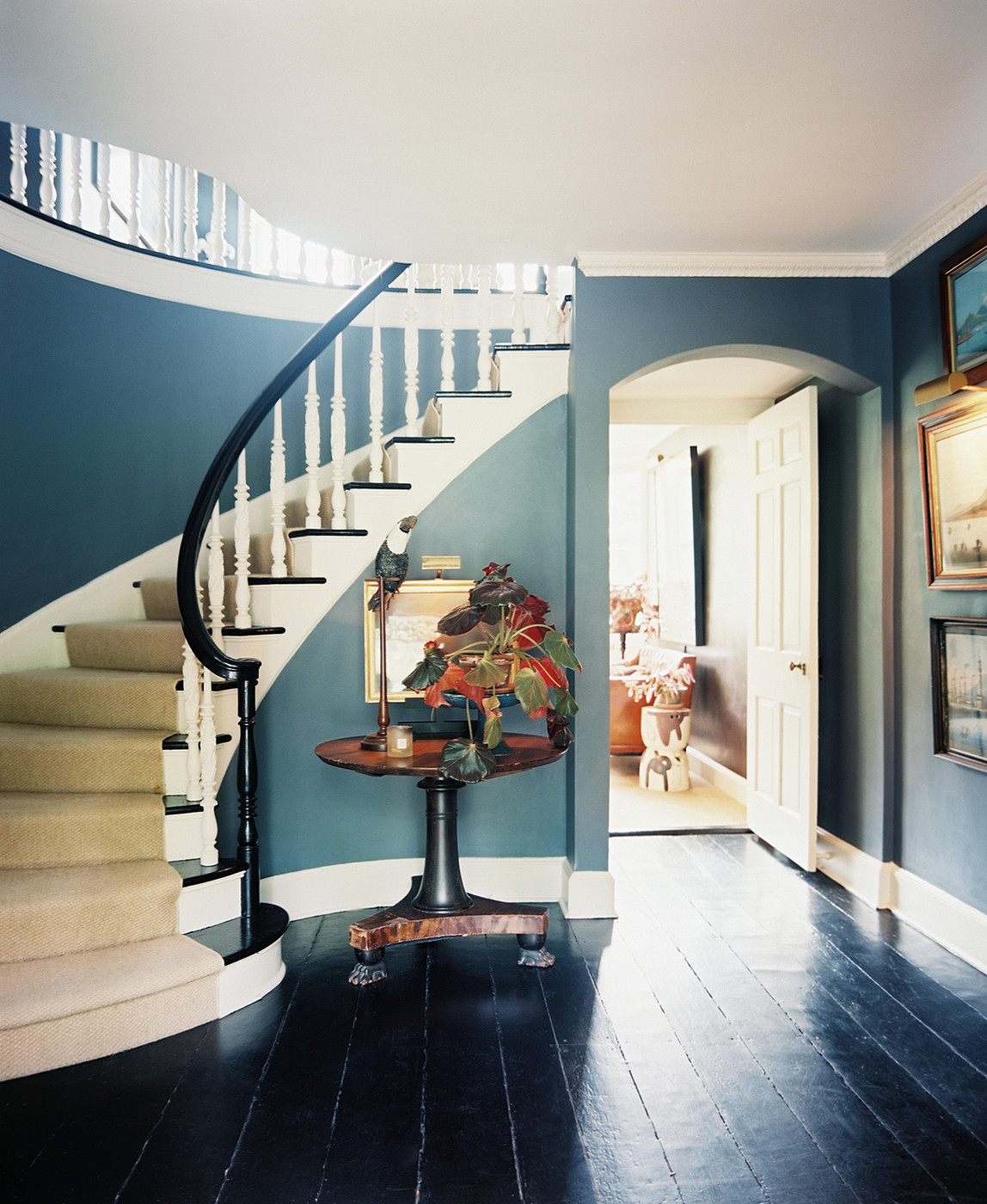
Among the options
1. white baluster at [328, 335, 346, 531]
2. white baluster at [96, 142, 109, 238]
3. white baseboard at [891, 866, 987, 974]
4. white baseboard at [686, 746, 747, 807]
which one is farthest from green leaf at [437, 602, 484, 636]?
white baseboard at [686, 746, 747, 807]

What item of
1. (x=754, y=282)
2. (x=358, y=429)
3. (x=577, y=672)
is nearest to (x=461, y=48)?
(x=754, y=282)

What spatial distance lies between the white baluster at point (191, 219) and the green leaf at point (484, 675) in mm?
2896

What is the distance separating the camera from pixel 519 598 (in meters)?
3.01

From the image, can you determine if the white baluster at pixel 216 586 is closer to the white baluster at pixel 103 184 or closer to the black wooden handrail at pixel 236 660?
the black wooden handrail at pixel 236 660

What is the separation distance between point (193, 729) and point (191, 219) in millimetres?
2840

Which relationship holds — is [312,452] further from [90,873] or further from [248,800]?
[90,873]

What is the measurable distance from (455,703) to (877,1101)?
6.33 ft

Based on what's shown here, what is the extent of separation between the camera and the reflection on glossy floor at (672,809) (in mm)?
4793

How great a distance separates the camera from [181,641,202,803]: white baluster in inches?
119

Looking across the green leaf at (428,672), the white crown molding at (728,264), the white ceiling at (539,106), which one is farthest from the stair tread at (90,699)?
the white crown molding at (728,264)

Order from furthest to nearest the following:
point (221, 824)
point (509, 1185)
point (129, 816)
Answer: point (221, 824) → point (129, 816) → point (509, 1185)

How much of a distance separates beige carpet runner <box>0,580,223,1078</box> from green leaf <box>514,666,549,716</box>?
1.28 metres

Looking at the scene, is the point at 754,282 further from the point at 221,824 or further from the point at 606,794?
the point at 221,824

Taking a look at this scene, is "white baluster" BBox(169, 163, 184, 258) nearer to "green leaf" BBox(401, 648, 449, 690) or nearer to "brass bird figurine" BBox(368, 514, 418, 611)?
"brass bird figurine" BBox(368, 514, 418, 611)
